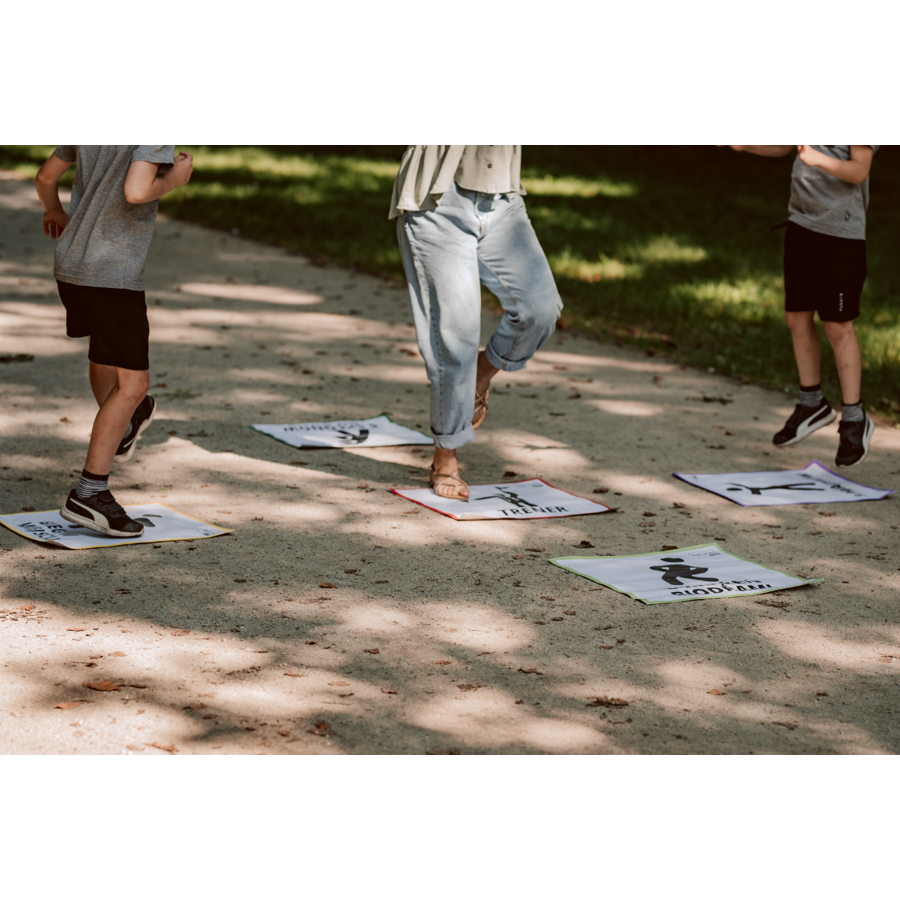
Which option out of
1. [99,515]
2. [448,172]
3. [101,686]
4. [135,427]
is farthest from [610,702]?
[135,427]

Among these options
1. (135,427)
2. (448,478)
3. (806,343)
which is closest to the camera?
(135,427)

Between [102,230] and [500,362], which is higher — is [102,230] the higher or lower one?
the higher one

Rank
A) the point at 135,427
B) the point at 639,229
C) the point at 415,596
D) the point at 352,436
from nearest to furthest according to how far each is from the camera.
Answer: the point at 415,596 → the point at 135,427 → the point at 352,436 → the point at 639,229

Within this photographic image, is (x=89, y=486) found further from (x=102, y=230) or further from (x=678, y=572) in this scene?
(x=678, y=572)

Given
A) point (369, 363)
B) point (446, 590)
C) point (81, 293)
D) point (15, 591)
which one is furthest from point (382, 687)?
point (369, 363)

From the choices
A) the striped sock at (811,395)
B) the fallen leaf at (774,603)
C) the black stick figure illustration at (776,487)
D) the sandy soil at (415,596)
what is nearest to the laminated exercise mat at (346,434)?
the sandy soil at (415,596)

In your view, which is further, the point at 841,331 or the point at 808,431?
the point at 808,431

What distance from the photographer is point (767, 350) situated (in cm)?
847

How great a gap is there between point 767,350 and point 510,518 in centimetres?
403

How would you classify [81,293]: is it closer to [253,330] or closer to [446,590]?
[446,590]

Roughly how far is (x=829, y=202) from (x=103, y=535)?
3.74 metres

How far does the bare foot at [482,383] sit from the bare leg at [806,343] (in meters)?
1.63

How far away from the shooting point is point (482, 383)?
562 cm
